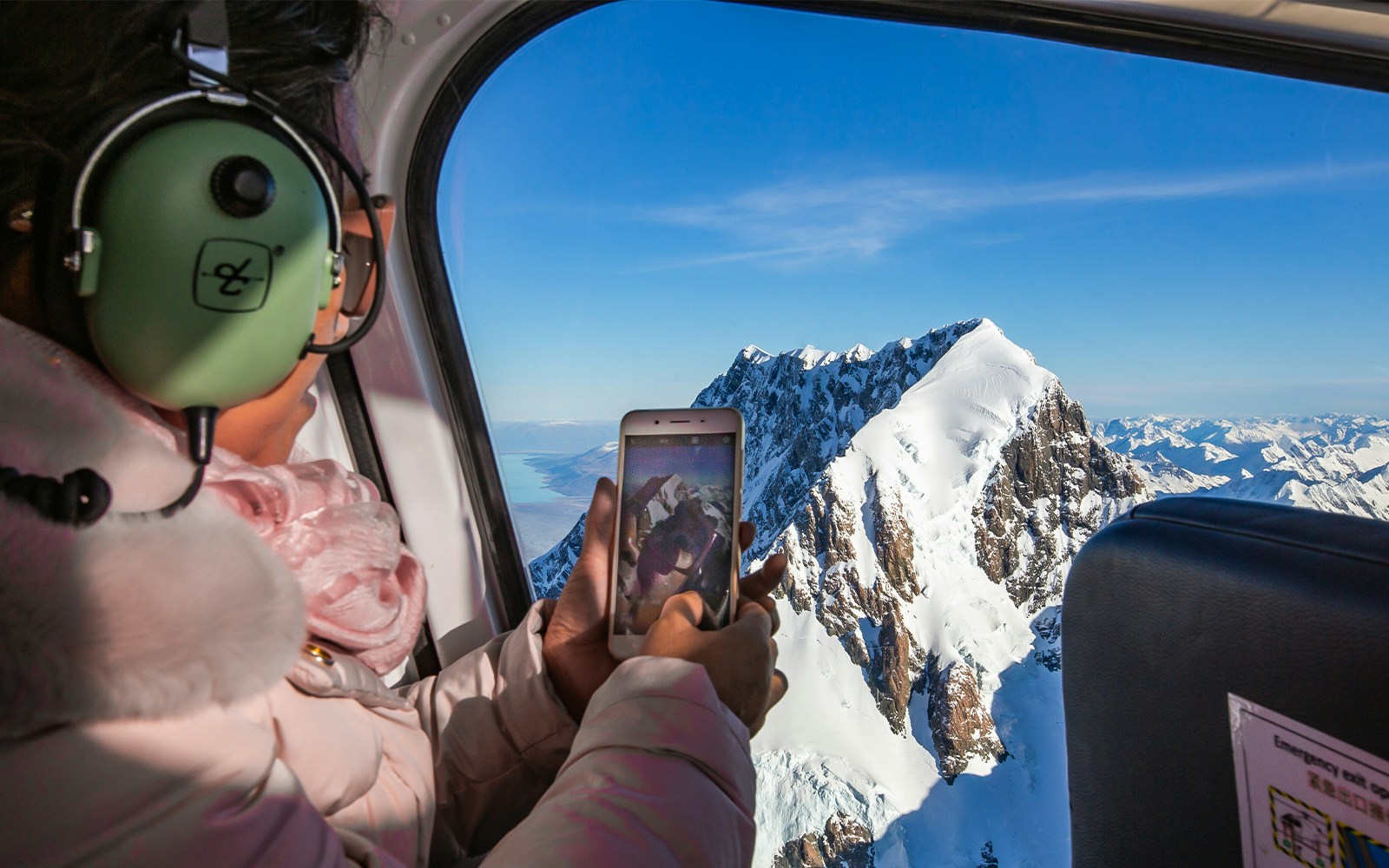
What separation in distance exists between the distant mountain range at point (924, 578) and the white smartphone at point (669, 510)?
143 millimetres

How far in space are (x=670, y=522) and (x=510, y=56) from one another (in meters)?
0.97

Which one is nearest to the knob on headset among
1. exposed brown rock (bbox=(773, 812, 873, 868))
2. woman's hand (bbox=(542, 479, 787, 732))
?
woman's hand (bbox=(542, 479, 787, 732))

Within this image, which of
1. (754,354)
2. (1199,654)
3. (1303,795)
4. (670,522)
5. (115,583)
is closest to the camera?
(115,583)

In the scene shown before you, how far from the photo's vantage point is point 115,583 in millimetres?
540

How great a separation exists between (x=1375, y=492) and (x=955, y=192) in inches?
32.9

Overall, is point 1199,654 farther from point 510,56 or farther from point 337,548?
point 510,56

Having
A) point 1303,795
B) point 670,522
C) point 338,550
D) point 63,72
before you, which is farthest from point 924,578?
point 63,72

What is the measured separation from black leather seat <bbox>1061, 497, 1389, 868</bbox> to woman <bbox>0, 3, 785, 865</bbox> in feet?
1.46

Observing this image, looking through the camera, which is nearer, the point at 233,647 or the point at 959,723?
the point at 233,647

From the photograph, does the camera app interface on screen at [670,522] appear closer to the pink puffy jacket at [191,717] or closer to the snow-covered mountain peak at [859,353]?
the pink puffy jacket at [191,717]

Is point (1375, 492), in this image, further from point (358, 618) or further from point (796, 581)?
point (358, 618)

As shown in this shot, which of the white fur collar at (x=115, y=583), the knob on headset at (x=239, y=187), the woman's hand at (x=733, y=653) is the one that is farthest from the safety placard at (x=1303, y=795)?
the knob on headset at (x=239, y=187)

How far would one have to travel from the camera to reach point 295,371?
0.78 m

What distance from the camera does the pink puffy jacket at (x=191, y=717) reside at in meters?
0.50
